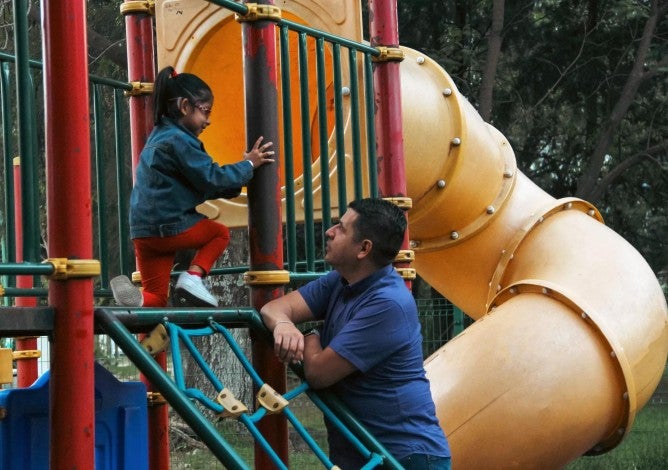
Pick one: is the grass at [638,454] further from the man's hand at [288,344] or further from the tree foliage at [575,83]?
the man's hand at [288,344]

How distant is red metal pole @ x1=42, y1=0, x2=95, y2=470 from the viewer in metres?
3.18

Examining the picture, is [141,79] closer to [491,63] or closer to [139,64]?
[139,64]

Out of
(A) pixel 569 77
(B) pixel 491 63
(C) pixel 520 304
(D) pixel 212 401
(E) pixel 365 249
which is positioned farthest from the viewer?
(A) pixel 569 77

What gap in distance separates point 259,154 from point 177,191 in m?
0.36

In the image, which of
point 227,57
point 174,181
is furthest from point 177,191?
point 227,57

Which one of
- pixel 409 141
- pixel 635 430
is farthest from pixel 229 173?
pixel 635 430

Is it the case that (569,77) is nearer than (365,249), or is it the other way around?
(365,249)

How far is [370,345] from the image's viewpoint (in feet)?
12.3

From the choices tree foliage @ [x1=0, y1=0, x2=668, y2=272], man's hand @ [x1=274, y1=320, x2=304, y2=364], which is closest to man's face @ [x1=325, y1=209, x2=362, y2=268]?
man's hand @ [x1=274, y1=320, x2=304, y2=364]

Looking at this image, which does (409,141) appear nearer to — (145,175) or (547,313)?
(547,313)

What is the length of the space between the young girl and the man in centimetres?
44

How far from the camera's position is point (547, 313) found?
6.58 m

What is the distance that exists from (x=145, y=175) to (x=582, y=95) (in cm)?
1319

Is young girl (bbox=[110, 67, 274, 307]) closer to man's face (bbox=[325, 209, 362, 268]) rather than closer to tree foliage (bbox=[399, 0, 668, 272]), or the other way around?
man's face (bbox=[325, 209, 362, 268])
